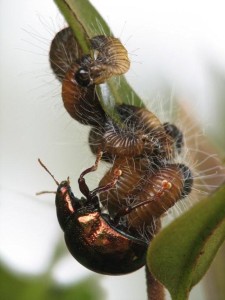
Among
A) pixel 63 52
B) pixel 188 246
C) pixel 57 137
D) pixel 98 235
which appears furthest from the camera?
pixel 57 137

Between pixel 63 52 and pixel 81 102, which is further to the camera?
pixel 63 52

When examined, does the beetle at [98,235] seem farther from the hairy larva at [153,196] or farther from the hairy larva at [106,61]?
the hairy larva at [106,61]

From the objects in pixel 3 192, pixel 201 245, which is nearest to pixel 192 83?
pixel 3 192

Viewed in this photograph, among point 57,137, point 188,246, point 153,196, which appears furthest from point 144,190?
point 57,137

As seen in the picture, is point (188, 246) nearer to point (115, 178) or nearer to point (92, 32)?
point (115, 178)

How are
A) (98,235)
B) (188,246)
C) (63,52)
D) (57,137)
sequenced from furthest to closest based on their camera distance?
(57,137), (63,52), (98,235), (188,246)

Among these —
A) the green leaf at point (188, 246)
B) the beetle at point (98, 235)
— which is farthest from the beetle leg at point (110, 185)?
the green leaf at point (188, 246)

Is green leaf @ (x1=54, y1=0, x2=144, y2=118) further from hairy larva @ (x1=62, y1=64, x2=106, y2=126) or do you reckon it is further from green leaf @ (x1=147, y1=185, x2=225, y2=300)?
green leaf @ (x1=147, y1=185, x2=225, y2=300)
